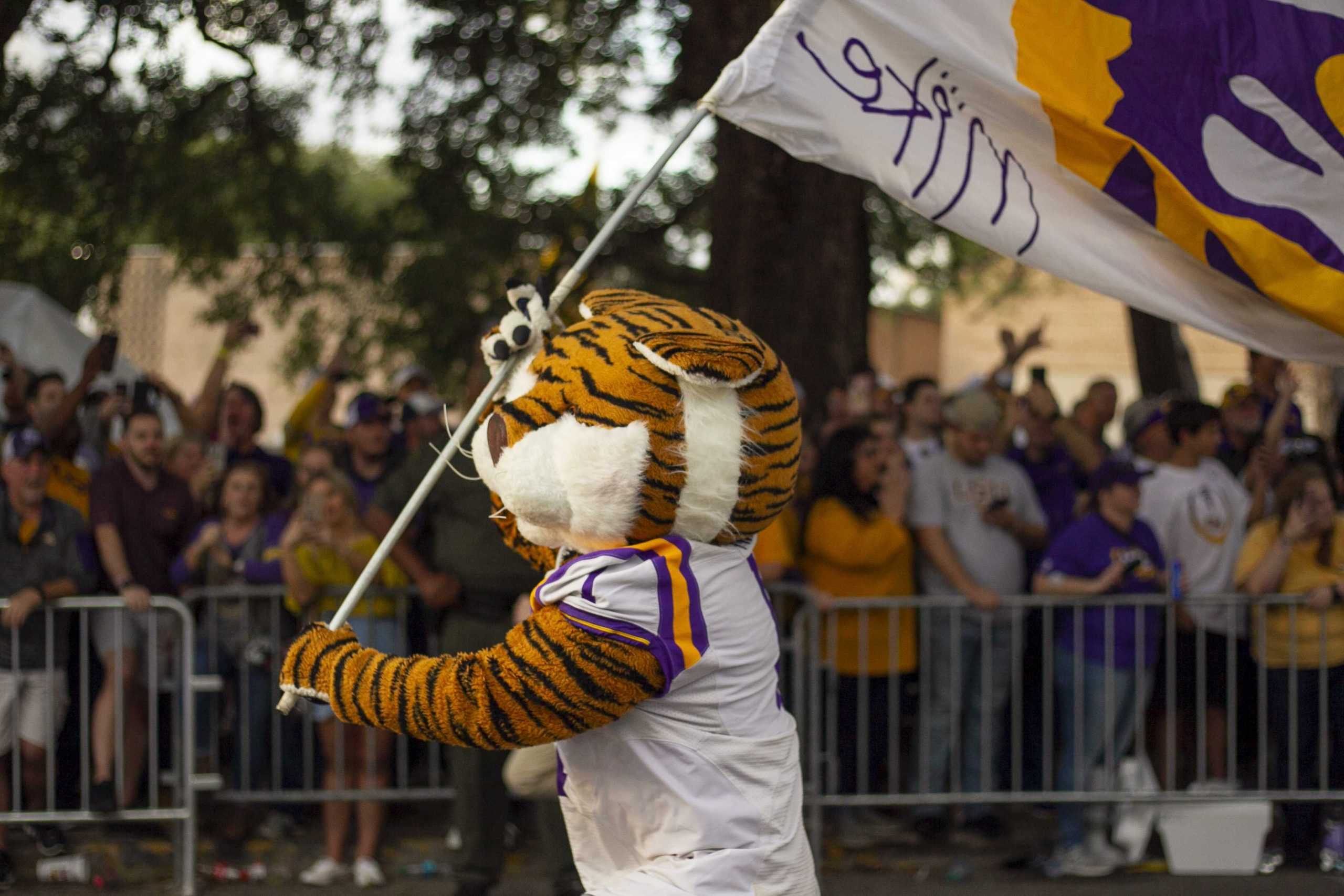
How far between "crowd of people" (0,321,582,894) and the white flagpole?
7.64 feet

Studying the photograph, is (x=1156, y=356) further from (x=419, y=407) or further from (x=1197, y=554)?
(x=419, y=407)

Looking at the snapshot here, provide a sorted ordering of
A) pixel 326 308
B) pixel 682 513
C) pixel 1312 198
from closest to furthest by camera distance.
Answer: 1. pixel 682 513
2. pixel 1312 198
3. pixel 326 308

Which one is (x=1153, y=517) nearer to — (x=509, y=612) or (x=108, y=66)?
(x=509, y=612)

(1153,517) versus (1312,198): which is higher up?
(1312,198)

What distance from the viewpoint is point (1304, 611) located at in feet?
22.1

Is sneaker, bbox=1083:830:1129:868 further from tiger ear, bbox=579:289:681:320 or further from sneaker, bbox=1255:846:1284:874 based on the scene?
tiger ear, bbox=579:289:681:320

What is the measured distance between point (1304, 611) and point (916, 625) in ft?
5.46

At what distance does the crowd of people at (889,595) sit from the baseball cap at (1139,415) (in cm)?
45

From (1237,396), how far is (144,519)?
5.85m

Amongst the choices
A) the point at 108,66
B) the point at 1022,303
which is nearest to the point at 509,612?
the point at 108,66

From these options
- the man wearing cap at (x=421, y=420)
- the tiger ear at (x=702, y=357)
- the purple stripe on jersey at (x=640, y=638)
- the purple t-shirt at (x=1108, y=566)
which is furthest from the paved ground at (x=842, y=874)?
the tiger ear at (x=702, y=357)

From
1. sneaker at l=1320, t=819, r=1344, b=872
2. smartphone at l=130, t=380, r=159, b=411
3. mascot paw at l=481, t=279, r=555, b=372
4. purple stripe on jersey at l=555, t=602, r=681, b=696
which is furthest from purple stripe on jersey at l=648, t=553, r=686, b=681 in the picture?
smartphone at l=130, t=380, r=159, b=411

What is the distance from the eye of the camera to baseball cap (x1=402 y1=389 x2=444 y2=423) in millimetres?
8570

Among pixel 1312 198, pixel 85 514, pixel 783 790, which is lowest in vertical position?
pixel 783 790
